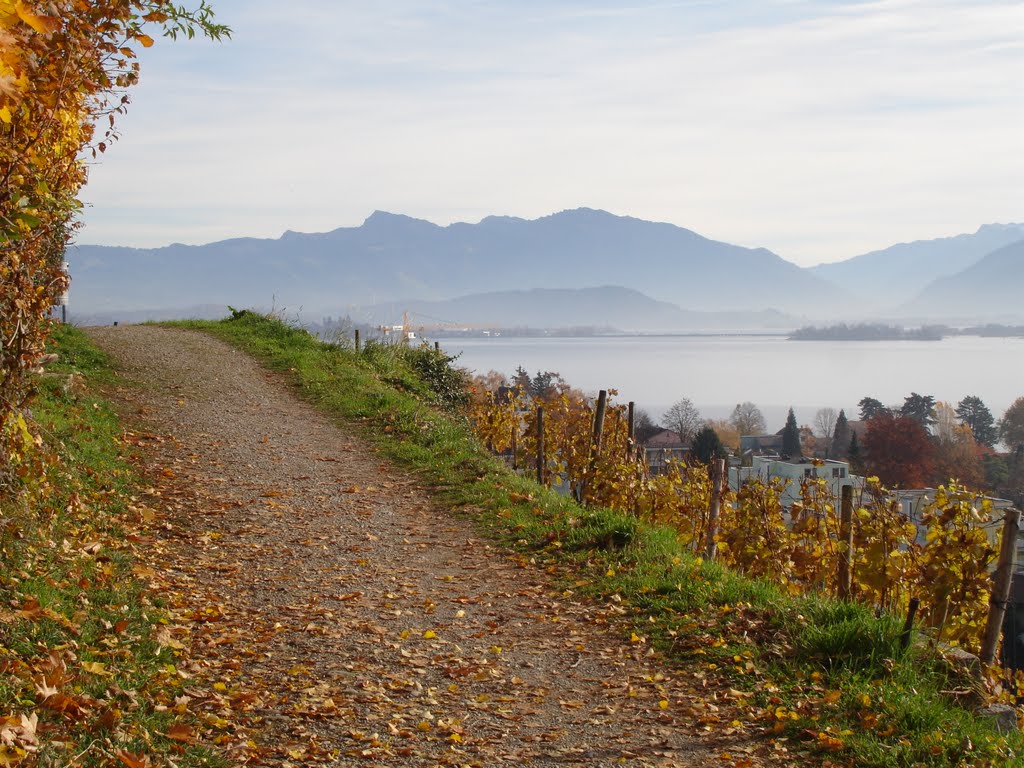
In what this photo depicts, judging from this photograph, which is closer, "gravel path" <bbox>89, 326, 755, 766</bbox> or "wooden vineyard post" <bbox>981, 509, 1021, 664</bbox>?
"gravel path" <bbox>89, 326, 755, 766</bbox>

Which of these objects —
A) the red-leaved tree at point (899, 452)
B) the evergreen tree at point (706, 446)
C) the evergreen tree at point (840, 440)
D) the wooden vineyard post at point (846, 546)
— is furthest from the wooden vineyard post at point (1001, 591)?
the evergreen tree at point (840, 440)

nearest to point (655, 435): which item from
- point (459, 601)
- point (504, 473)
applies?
point (504, 473)

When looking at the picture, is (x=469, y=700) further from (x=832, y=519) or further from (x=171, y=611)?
(x=832, y=519)

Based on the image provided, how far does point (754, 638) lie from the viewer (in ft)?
19.6

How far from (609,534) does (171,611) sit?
3.81 m

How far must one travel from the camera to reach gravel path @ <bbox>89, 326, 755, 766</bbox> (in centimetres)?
469

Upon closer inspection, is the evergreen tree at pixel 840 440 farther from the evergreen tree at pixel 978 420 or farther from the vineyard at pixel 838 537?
the vineyard at pixel 838 537

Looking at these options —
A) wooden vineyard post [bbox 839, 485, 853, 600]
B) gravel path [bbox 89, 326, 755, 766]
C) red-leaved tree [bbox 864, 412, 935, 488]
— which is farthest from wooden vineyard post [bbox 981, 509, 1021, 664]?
red-leaved tree [bbox 864, 412, 935, 488]

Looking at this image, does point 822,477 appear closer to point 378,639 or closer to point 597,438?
point 597,438

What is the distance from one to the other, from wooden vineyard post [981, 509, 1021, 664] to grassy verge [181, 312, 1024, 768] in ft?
2.03

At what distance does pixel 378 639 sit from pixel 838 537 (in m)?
4.48

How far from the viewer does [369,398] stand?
14.7 meters

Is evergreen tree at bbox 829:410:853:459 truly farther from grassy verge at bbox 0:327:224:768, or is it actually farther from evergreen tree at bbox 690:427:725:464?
grassy verge at bbox 0:327:224:768

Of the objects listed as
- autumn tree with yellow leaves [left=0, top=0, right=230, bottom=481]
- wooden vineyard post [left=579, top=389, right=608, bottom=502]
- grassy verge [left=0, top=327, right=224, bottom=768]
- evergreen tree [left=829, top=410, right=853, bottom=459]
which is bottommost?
evergreen tree [left=829, top=410, right=853, bottom=459]
